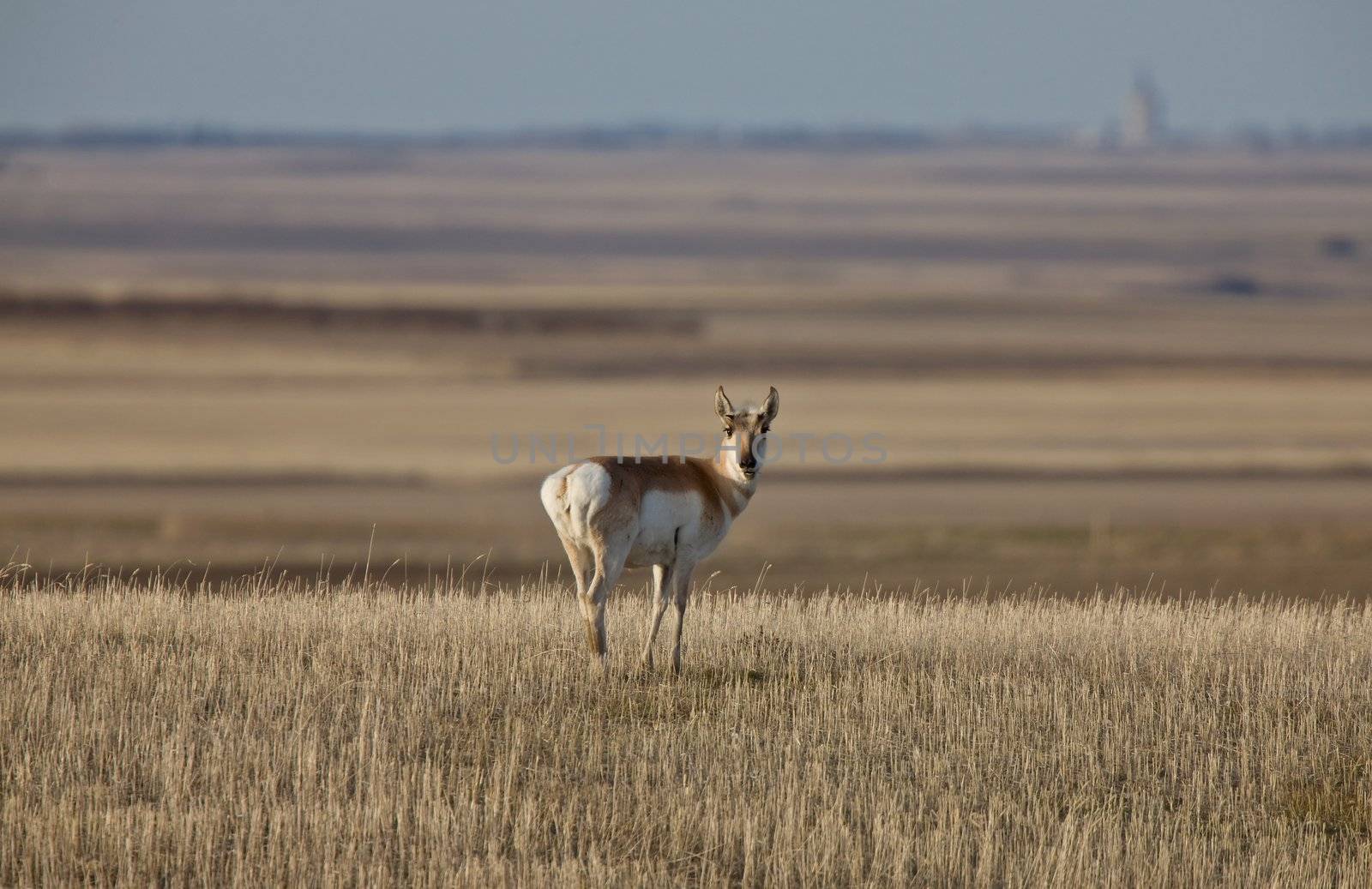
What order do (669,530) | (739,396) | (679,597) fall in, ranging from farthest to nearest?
(739,396)
(679,597)
(669,530)

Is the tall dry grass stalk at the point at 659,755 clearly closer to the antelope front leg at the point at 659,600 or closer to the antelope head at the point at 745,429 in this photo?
the antelope front leg at the point at 659,600

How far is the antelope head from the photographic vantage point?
10727 millimetres

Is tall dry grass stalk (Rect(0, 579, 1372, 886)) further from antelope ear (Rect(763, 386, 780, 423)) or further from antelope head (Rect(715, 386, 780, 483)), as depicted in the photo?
antelope ear (Rect(763, 386, 780, 423))

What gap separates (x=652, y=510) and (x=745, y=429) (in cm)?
77

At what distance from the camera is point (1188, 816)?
30.0 feet

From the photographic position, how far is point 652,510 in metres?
10.7

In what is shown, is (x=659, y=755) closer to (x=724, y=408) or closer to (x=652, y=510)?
(x=652, y=510)

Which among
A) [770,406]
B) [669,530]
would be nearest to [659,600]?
[669,530]

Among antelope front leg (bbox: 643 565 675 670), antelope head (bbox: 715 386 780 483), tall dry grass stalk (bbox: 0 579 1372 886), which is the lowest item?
tall dry grass stalk (bbox: 0 579 1372 886)

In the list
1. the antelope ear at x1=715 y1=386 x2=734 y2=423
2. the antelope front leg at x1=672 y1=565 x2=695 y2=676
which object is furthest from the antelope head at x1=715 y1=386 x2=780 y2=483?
the antelope front leg at x1=672 y1=565 x2=695 y2=676

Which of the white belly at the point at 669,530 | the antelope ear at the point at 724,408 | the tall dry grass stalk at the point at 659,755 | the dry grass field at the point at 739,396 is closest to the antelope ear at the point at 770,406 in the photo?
the antelope ear at the point at 724,408

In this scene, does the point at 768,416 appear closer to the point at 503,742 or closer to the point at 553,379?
the point at 503,742

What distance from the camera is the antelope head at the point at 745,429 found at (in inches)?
422

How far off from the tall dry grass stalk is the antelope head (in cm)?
140
